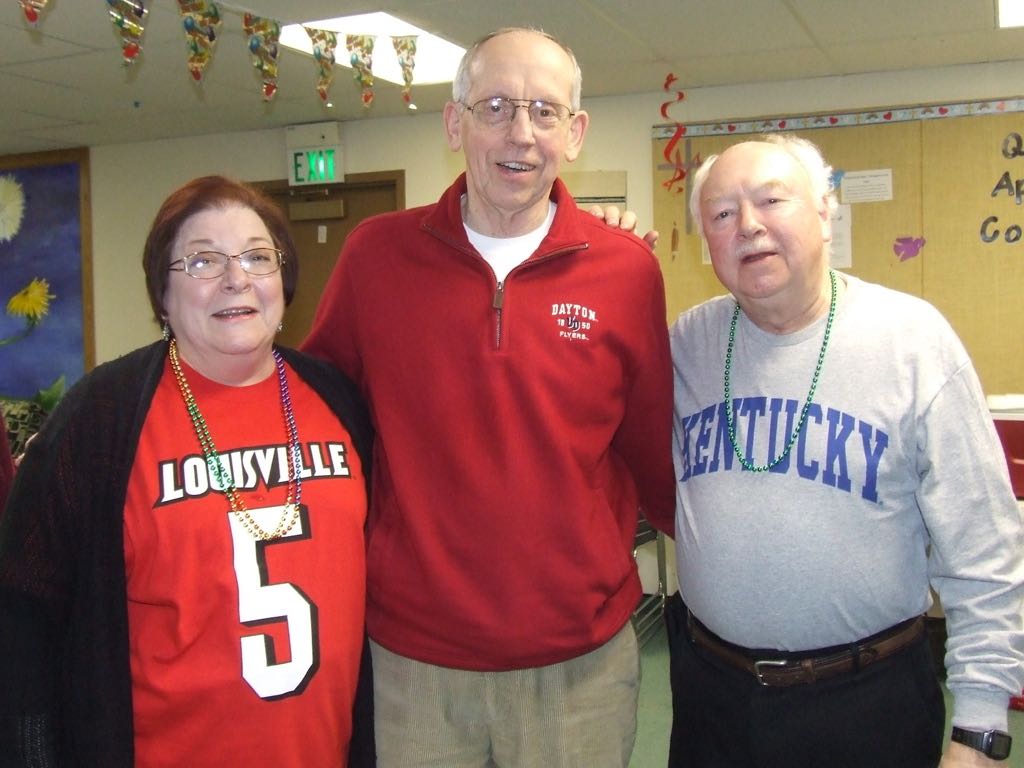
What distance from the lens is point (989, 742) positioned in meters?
1.37

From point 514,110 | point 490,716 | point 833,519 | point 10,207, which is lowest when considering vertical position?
point 490,716

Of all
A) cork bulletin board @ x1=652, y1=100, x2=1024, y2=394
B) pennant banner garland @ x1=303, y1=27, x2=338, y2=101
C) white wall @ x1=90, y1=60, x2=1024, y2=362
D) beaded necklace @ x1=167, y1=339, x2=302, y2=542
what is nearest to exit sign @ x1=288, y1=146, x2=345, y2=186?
white wall @ x1=90, y1=60, x2=1024, y2=362

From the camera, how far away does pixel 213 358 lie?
4.94 ft

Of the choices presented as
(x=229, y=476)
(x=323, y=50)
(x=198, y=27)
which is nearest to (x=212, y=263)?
(x=229, y=476)

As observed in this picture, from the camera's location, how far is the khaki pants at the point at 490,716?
1.56 metres

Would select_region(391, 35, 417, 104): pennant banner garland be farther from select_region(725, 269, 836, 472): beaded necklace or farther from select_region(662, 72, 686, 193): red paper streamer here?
select_region(725, 269, 836, 472): beaded necklace

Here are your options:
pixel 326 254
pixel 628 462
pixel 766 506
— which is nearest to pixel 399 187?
pixel 326 254

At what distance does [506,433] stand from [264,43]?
103 inches

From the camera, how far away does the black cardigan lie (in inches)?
53.0

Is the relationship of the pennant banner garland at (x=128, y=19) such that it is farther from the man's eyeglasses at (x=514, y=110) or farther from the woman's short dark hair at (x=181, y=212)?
the man's eyeglasses at (x=514, y=110)

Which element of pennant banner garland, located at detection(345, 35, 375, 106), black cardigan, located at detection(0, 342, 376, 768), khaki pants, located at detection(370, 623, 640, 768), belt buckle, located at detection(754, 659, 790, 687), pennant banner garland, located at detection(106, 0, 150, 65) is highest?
pennant banner garland, located at detection(345, 35, 375, 106)

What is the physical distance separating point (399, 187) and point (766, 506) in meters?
4.31

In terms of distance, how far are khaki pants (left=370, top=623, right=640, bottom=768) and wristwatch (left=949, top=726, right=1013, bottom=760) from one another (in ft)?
1.94

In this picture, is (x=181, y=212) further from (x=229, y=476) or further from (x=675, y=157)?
(x=675, y=157)
